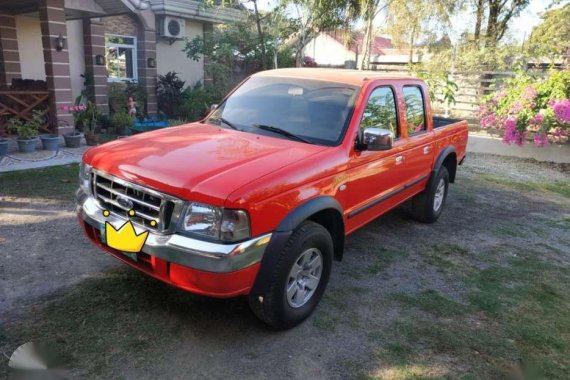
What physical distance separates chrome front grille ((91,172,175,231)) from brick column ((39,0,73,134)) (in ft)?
21.1

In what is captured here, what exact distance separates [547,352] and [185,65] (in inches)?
522

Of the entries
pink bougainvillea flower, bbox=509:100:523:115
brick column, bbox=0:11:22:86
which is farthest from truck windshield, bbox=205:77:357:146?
brick column, bbox=0:11:22:86

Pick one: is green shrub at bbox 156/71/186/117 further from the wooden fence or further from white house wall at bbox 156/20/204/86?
the wooden fence

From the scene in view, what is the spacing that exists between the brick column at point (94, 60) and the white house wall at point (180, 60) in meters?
2.42

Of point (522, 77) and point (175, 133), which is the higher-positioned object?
point (522, 77)

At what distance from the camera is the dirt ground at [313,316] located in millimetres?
2838

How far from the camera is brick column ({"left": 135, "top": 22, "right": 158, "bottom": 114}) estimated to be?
12289 millimetres

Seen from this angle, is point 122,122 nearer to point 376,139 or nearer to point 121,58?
point 121,58

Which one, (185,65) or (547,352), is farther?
(185,65)

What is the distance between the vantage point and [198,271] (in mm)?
2607

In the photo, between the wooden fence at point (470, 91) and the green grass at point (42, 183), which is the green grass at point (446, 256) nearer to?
the green grass at point (42, 183)

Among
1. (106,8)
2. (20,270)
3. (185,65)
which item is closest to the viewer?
(20,270)

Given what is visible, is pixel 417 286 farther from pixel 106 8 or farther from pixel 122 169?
pixel 106 8

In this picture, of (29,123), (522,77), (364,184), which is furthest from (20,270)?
(522,77)
